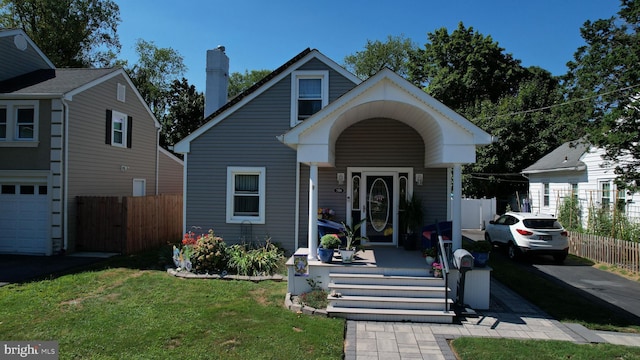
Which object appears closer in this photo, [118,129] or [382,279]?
[382,279]

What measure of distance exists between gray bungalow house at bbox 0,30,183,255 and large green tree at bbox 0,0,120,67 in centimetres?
1241

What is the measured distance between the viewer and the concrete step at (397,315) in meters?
6.33

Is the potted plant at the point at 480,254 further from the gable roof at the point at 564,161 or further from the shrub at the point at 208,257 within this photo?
the gable roof at the point at 564,161

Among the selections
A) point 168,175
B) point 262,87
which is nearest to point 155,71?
point 168,175

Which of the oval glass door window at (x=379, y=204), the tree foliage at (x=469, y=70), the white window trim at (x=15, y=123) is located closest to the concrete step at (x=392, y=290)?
the oval glass door window at (x=379, y=204)

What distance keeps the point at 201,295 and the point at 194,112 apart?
21.5 meters

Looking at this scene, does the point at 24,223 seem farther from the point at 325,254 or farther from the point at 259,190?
the point at 325,254

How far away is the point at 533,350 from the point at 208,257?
279 inches

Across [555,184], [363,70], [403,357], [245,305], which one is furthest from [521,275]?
[363,70]

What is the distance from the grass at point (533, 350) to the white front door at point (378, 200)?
4743 millimetres

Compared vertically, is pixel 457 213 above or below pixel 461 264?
above

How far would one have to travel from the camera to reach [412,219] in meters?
9.66

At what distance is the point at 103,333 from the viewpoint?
541 cm

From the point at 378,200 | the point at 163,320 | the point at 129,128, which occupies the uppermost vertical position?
the point at 129,128
